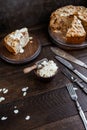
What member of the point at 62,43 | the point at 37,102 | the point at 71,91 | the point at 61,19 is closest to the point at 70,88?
the point at 71,91

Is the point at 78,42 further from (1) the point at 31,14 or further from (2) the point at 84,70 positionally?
(1) the point at 31,14

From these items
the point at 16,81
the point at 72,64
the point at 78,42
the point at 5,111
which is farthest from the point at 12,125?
the point at 78,42

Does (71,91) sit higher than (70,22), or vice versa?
(70,22)

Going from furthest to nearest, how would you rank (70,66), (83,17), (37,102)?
1. (83,17)
2. (70,66)
3. (37,102)

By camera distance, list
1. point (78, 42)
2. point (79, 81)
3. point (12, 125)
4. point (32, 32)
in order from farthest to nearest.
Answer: point (32, 32), point (78, 42), point (79, 81), point (12, 125)

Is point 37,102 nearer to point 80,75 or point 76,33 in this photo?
point 80,75

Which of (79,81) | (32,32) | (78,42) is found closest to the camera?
(79,81)

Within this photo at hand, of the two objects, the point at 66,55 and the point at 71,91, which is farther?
the point at 66,55

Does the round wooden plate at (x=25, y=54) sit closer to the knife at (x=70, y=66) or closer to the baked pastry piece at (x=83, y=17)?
the knife at (x=70, y=66)

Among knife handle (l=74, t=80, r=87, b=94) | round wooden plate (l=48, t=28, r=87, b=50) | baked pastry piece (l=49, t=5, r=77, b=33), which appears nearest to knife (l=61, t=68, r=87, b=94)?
knife handle (l=74, t=80, r=87, b=94)
